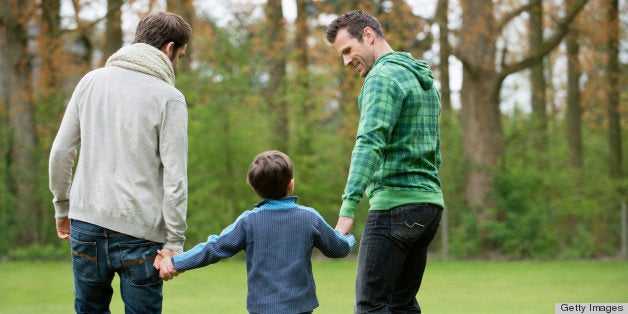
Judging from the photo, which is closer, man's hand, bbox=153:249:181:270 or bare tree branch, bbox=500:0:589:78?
man's hand, bbox=153:249:181:270

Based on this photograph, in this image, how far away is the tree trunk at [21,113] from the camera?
14.6 metres

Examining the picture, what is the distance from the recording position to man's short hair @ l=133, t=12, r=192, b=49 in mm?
3621

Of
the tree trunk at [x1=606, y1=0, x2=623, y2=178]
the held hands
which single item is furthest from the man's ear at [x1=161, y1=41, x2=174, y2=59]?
the tree trunk at [x1=606, y1=0, x2=623, y2=178]

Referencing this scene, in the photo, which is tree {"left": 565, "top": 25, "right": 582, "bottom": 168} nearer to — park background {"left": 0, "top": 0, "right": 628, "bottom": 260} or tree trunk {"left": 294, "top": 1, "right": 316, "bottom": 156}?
park background {"left": 0, "top": 0, "right": 628, "bottom": 260}

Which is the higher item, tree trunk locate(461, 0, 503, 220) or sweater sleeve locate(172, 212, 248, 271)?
tree trunk locate(461, 0, 503, 220)

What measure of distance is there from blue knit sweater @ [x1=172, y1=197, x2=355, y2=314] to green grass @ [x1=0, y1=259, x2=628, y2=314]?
4156mm

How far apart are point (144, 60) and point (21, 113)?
1235 cm

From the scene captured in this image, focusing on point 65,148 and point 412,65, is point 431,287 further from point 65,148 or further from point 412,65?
point 65,148

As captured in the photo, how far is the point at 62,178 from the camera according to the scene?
365cm

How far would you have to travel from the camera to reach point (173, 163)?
3.50 m

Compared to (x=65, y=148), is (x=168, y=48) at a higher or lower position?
higher

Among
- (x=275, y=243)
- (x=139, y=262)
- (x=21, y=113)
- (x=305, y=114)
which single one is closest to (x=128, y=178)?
(x=139, y=262)

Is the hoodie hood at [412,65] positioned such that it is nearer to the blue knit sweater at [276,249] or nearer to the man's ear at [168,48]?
the blue knit sweater at [276,249]

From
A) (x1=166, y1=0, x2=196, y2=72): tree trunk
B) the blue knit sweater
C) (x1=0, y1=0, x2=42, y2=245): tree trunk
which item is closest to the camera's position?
the blue knit sweater
